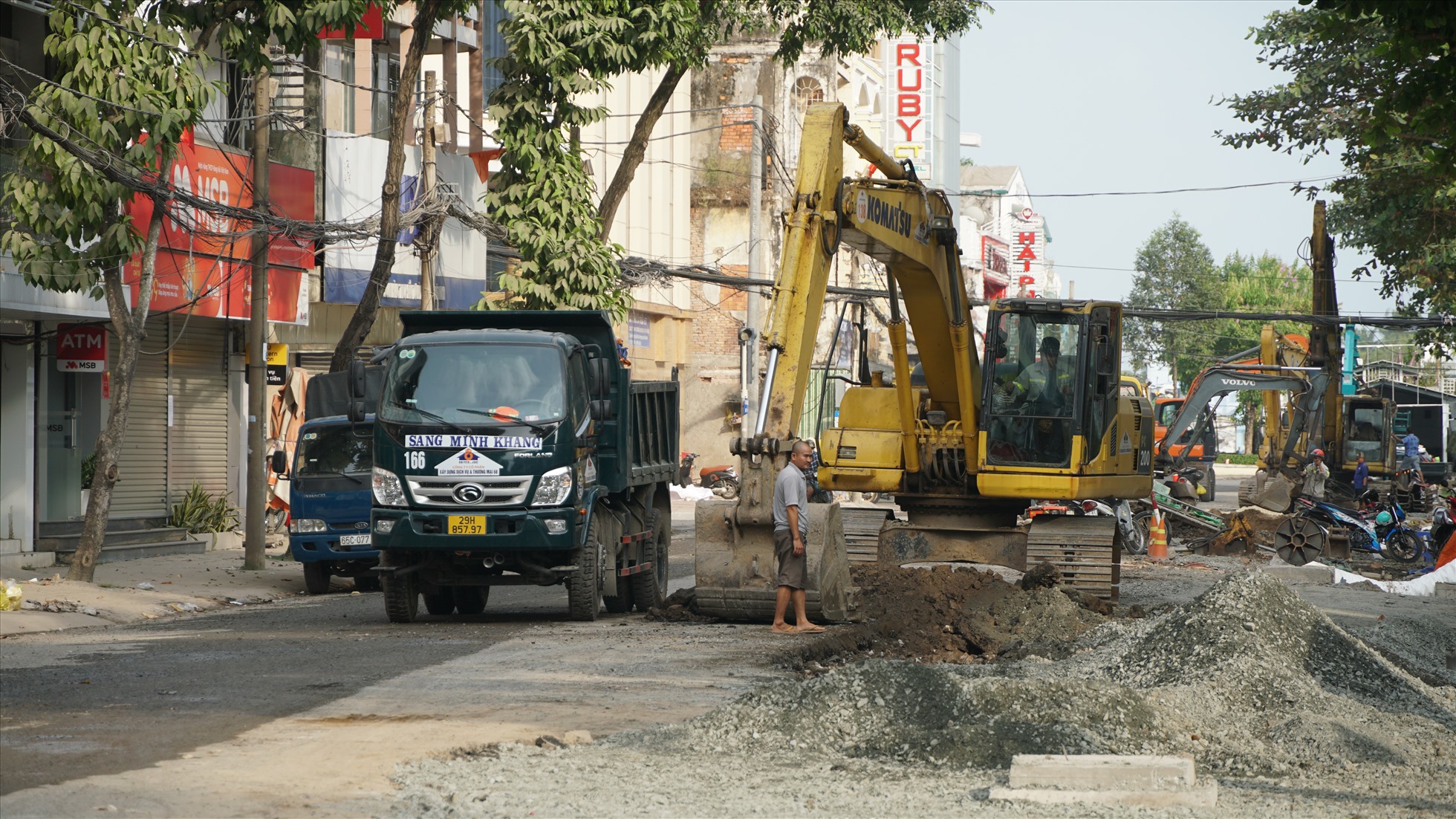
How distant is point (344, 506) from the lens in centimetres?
1970

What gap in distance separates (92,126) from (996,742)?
41.4 feet

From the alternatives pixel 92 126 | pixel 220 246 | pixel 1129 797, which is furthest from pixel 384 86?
pixel 1129 797

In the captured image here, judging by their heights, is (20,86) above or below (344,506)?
above

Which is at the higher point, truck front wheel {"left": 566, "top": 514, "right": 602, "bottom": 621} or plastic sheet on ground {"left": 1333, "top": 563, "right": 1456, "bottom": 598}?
truck front wheel {"left": 566, "top": 514, "right": 602, "bottom": 621}

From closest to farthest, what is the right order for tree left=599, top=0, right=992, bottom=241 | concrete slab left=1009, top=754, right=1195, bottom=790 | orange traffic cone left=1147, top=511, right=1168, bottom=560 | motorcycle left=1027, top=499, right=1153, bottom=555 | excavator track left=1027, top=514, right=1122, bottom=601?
concrete slab left=1009, top=754, right=1195, bottom=790, excavator track left=1027, top=514, right=1122, bottom=601, tree left=599, top=0, right=992, bottom=241, motorcycle left=1027, top=499, right=1153, bottom=555, orange traffic cone left=1147, top=511, right=1168, bottom=560

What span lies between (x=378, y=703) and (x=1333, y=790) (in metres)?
5.94

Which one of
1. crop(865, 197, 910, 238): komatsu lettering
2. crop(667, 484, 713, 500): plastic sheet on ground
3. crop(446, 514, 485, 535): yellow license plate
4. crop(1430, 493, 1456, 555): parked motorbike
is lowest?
crop(667, 484, 713, 500): plastic sheet on ground

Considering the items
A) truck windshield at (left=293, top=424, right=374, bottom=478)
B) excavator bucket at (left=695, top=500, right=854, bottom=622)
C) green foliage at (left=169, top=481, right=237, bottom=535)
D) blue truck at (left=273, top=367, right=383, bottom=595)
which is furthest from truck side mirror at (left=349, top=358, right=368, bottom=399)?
green foliage at (left=169, top=481, right=237, bottom=535)

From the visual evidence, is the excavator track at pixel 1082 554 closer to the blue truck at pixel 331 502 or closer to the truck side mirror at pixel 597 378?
the truck side mirror at pixel 597 378

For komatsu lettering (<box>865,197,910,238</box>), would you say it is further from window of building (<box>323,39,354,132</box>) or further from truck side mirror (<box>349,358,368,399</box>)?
window of building (<box>323,39,354,132</box>)

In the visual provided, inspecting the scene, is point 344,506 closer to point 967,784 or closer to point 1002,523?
point 1002,523

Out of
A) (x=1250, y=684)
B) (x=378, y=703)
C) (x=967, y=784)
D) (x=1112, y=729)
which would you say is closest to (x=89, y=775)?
(x=378, y=703)

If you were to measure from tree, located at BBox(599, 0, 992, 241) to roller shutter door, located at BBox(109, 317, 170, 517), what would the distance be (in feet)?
24.1

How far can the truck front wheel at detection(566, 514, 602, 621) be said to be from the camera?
16.1m
